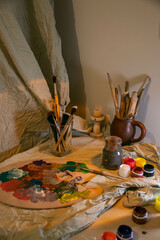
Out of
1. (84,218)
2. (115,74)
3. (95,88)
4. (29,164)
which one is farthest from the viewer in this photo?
(95,88)

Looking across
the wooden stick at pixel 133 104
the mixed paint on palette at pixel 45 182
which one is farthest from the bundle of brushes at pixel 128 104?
the mixed paint on palette at pixel 45 182

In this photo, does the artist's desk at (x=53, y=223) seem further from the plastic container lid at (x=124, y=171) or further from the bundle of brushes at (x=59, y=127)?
the bundle of brushes at (x=59, y=127)

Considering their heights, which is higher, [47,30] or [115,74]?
[47,30]

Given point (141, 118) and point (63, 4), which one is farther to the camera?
point (63, 4)

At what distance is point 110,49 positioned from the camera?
1271mm

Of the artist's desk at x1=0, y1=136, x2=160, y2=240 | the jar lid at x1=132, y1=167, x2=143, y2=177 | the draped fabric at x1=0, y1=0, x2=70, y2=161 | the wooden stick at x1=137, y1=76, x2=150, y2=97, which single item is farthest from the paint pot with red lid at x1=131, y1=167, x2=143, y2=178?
the draped fabric at x1=0, y1=0, x2=70, y2=161

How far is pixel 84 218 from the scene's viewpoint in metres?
0.78

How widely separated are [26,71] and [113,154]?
1.59ft

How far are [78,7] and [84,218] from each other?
0.98 metres

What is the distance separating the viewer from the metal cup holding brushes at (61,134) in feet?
3.60

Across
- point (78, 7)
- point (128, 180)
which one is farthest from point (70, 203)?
point (78, 7)

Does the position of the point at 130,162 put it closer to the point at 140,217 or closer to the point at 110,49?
the point at 140,217

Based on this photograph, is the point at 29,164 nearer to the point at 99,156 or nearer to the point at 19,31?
the point at 99,156

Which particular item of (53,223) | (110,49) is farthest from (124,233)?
(110,49)
